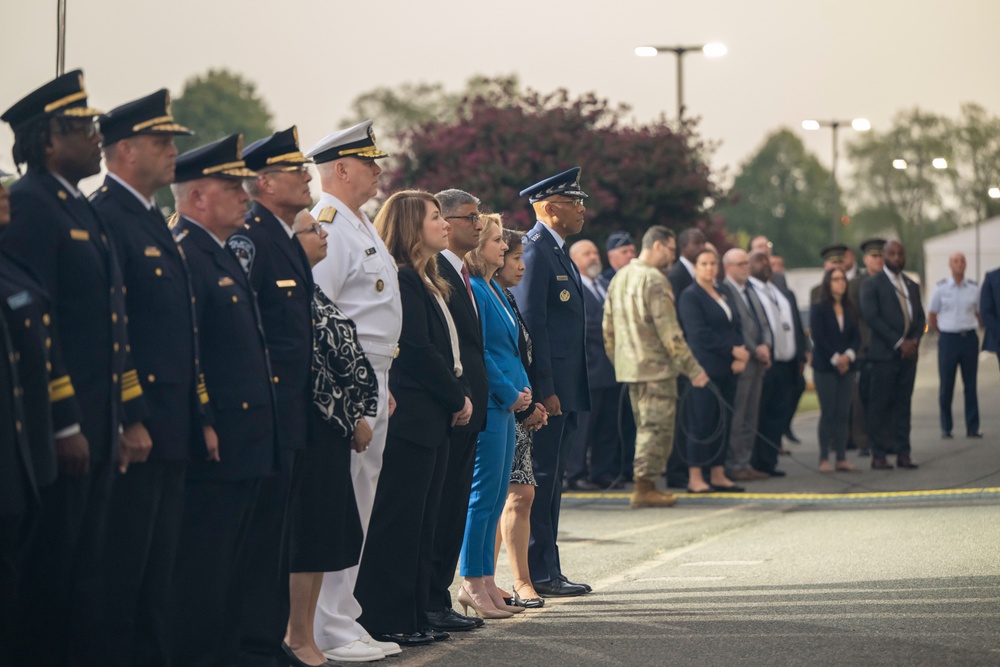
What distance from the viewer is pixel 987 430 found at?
67.4 ft

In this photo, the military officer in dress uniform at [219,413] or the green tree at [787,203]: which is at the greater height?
the green tree at [787,203]

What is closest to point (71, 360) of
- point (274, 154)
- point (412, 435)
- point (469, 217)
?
point (274, 154)

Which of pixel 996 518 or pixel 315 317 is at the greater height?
pixel 315 317

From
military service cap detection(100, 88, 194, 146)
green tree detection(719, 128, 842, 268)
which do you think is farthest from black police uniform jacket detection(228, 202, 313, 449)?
green tree detection(719, 128, 842, 268)

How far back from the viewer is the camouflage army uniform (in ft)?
43.9

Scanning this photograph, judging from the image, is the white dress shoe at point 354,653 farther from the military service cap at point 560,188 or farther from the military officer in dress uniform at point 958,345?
the military officer in dress uniform at point 958,345

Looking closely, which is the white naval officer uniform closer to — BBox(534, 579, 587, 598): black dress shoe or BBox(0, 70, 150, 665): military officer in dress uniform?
BBox(0, 70, 150, 665): military officer in dress uniform

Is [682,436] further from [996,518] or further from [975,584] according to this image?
[975,584]

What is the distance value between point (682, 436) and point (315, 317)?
9.29m

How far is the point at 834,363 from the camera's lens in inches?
628

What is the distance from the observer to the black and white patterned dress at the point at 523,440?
8.80 metres

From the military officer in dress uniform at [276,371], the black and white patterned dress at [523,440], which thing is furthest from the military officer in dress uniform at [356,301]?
the black and white patterned dress at [523,440]

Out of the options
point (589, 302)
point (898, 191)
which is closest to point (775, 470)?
point (589, 302)

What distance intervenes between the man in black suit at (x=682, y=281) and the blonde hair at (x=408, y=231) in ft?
24.2
